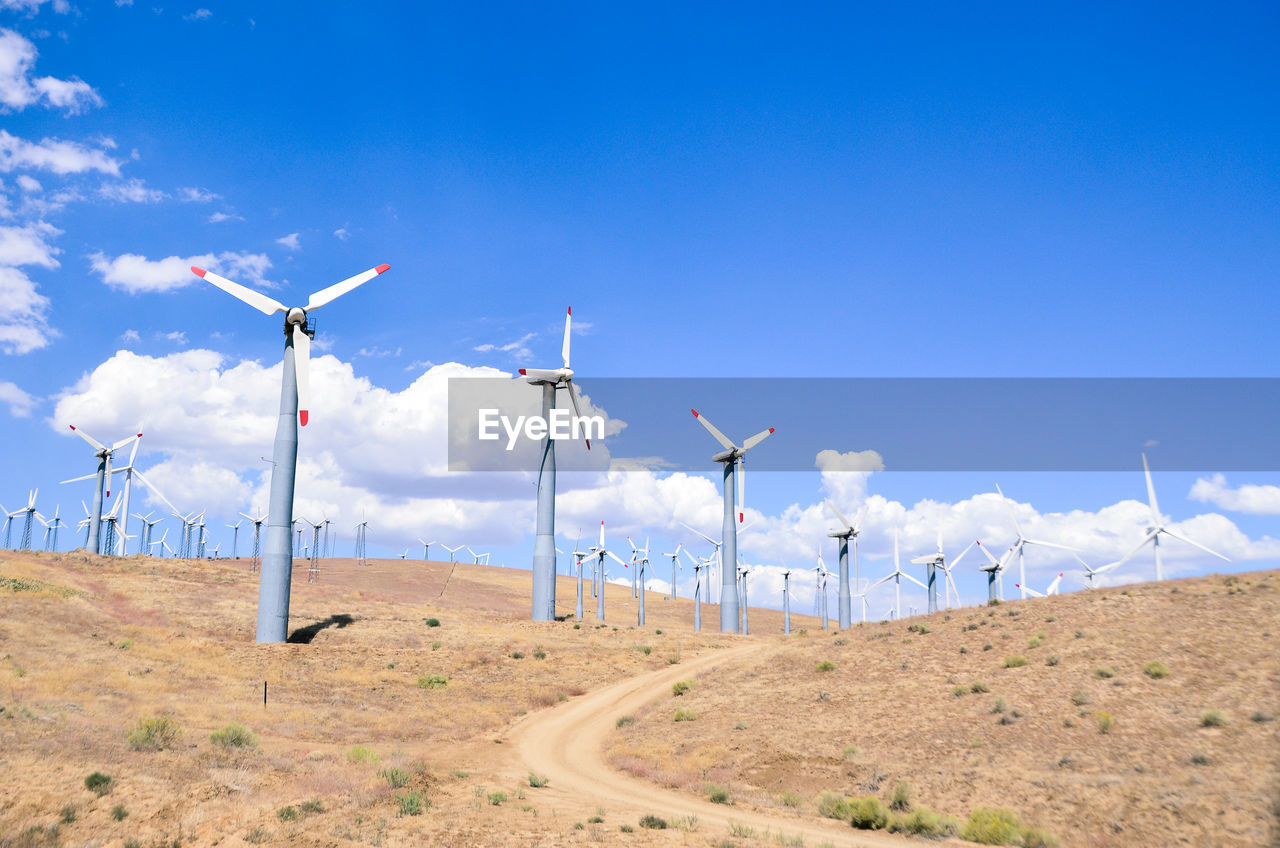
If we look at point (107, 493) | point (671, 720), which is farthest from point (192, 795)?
point (107, 493)

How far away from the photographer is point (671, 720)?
45.7 meters

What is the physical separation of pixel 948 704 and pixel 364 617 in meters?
55.6

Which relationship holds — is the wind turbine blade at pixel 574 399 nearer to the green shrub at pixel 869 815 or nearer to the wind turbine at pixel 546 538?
the wind turbine at pixel 546 538

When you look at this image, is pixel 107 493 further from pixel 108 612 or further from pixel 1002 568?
pixel 1002 568

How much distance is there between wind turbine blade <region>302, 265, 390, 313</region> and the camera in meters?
67.0

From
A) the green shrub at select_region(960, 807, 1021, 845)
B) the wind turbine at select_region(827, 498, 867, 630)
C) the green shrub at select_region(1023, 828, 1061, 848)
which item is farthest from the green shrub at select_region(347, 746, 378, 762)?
the wind turbine at select_region(827, 498, 867, 630)

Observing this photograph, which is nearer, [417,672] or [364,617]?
[417,672]

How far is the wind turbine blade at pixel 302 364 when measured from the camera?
6254cm

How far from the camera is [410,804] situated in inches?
966

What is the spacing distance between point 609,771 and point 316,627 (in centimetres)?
4067

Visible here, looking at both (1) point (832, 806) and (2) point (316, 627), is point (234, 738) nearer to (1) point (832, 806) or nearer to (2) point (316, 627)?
(1) point (832, 806)

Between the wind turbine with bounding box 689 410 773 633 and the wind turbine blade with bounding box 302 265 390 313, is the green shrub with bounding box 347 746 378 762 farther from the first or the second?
the wind turbine with bounding box 689 410 773 633

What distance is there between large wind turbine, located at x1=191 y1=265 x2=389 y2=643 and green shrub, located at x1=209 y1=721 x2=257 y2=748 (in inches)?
1189

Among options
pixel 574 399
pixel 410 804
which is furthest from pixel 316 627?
pixel 410 804
